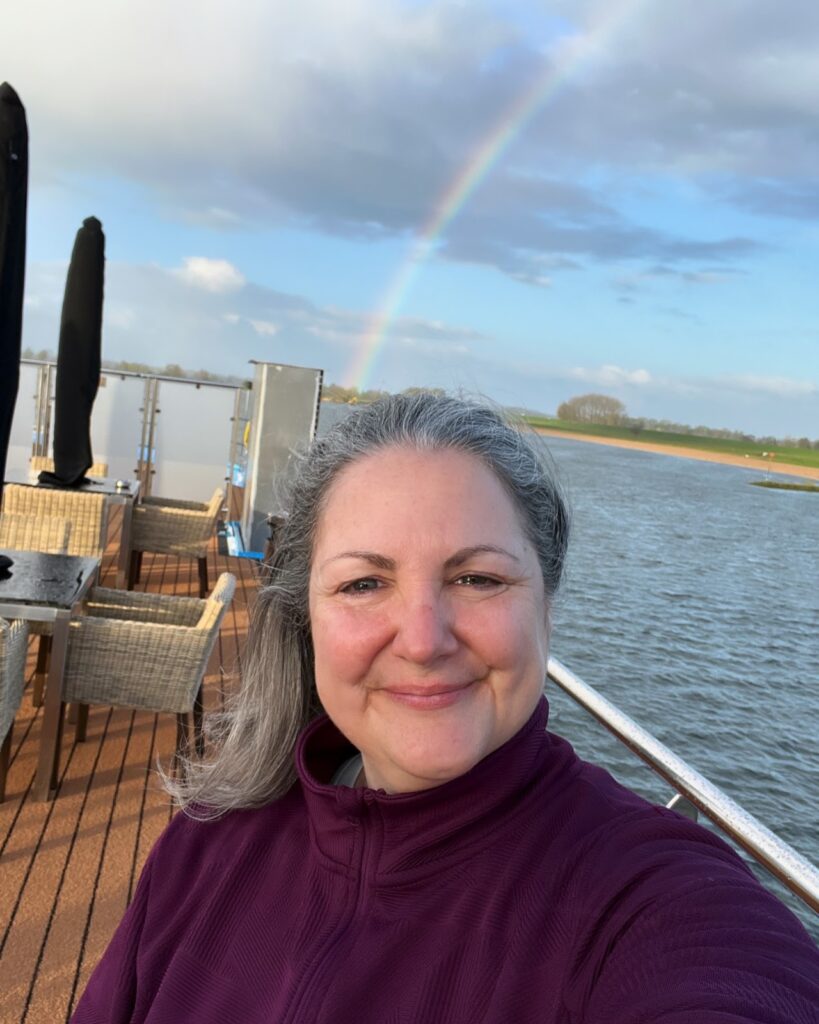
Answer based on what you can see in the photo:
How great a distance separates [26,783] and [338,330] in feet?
60.2

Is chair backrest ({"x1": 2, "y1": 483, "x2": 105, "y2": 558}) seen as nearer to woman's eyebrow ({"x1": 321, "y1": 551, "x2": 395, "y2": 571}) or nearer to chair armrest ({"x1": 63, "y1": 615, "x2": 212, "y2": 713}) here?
chair armrest ({"x1": 63, "y1": 615, "x2": 212, "y2": 713})

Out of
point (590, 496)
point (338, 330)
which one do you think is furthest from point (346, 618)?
point (590, 496)

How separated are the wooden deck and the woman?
444mm

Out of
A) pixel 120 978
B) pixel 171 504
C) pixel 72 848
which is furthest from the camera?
pixel 171 504

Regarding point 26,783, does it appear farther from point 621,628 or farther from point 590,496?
point 590,496

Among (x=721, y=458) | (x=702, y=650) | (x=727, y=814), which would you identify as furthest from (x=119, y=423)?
(x=721, y=458)

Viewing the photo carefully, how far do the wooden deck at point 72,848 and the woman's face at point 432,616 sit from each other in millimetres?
503

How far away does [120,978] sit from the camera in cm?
102

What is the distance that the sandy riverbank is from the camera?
4609 cm

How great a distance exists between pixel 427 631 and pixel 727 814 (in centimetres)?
63

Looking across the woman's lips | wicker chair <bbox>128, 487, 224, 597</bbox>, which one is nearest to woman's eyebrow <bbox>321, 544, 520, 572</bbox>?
the woman's lips

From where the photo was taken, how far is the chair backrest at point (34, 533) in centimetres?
472

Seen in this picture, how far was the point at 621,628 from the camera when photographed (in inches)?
499

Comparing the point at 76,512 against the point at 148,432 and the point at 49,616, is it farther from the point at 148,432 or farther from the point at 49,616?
the point at 148,432
